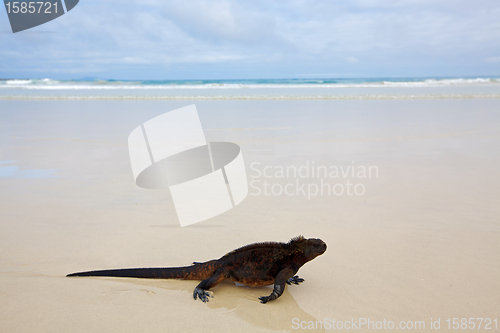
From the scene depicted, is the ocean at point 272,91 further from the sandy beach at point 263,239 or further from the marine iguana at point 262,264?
the marine iguana at point 262,264

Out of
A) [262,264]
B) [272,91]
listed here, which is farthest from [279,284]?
[272,91]

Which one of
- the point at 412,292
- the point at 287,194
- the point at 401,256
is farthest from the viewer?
the point at 287,194

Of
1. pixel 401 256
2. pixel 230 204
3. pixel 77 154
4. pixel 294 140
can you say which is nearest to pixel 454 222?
pixel 401 256

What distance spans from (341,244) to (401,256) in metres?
0.53

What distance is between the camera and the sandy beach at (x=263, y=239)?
7.89 ft

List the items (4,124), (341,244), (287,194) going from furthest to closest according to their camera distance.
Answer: (4,124) < (287,194) < (341,244)

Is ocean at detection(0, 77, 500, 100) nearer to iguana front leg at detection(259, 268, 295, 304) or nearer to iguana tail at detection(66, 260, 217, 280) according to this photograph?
iguana tail at detection(66, 260, 217, 280)

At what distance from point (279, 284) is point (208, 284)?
0.53 meters

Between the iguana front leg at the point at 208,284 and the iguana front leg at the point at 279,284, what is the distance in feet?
1.08

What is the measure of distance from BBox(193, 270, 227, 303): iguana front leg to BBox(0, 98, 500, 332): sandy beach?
0.07 m

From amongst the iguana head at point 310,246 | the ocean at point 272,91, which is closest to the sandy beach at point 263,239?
the iguana head at point 310,246

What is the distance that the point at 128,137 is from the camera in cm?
921

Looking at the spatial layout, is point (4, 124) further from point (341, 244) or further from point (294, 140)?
point (341, 244)

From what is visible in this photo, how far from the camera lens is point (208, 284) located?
8.44 ft
